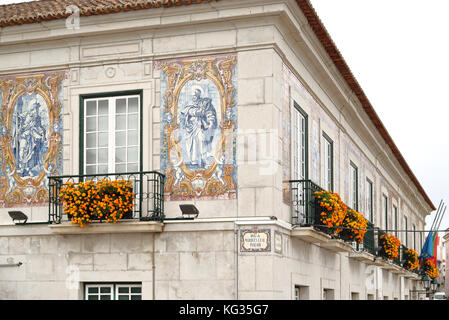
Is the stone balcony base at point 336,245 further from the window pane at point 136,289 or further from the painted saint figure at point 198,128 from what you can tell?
the window pane at point 136,289

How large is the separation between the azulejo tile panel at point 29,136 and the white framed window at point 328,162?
629 centimetres

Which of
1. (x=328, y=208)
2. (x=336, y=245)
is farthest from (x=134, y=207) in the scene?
(x=336, y=245)

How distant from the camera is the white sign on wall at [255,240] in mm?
13719

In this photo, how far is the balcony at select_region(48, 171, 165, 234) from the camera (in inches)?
553

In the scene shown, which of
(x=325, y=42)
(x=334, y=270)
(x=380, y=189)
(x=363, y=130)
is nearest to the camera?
(x=325, y=42)

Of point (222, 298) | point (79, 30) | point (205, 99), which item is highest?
point (79, 30)

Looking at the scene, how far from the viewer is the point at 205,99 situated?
14.4 meters

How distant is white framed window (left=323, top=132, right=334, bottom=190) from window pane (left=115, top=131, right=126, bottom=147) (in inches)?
213

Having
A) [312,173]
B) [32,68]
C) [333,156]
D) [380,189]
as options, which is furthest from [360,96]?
[32,68]

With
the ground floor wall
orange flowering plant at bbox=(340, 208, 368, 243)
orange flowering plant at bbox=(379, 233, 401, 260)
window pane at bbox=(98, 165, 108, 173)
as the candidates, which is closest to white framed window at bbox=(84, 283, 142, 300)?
the ground floor wall

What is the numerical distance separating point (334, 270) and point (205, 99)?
6251 millimetres

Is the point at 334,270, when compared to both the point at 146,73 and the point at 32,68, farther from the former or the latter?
the point at 32,68

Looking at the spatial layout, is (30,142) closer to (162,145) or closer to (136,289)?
(162,145)

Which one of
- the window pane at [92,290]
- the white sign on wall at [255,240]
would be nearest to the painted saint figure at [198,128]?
the white sign on wall at [255,240]
